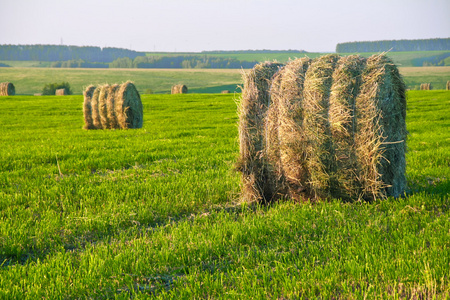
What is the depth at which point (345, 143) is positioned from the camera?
6.11 metres

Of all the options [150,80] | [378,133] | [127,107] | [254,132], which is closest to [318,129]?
[378,133]

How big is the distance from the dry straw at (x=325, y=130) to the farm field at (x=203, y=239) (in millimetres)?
342

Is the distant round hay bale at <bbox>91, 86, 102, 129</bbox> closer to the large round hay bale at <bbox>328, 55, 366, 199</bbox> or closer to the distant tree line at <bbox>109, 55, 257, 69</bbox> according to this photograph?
the large round hay bale at <bbox>328, 55, 366, 199</bbox>

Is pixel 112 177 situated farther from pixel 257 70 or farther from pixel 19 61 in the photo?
pixel 19 61

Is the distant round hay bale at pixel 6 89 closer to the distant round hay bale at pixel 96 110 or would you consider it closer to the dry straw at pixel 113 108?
the dry straw at pixel 113 108

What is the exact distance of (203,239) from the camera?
4.74 m

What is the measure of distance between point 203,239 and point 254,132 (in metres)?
2.42

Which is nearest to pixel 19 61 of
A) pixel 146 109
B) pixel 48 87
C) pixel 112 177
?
pixel 48 87

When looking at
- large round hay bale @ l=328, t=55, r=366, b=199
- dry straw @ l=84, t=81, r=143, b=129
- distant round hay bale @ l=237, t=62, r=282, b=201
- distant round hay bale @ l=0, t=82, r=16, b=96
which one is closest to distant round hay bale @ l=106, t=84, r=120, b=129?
dry straw @ l=84, t=81, r=143, b=129

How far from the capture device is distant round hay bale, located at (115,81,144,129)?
17.7 m

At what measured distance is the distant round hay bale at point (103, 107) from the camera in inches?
707

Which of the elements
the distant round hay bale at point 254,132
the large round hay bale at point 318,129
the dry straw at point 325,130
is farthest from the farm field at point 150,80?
the large round hay bale at point 318,129

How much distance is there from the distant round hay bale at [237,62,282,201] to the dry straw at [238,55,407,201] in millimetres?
16

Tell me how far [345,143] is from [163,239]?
303 centimetres
